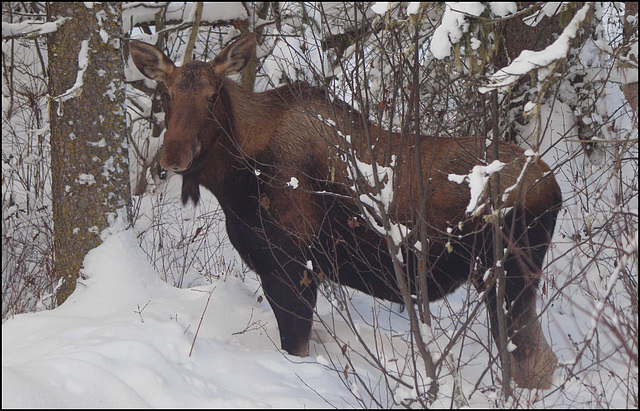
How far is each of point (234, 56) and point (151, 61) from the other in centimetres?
60

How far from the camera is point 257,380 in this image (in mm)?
3678

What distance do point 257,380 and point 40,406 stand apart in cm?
121

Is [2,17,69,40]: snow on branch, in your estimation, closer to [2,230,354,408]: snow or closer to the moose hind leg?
[2,230,354,408]: snow

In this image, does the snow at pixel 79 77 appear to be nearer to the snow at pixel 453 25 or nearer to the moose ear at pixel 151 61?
the moose ear at pixel 151 61

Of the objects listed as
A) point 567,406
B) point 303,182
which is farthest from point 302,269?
point 567,406

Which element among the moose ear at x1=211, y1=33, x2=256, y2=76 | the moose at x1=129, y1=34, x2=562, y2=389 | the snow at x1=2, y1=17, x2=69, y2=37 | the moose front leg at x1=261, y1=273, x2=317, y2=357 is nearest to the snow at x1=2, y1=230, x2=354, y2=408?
the moose front leg at x1=261, y1=273, x2=317, y2=357

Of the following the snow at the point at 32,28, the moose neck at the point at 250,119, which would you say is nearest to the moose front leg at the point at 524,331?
the moose neck at the point at 250,119

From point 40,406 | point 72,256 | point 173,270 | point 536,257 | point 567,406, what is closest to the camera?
point 40,406

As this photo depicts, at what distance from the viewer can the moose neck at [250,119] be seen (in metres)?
4.57

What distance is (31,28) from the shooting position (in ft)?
17.9

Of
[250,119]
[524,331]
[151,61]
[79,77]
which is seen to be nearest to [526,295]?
[524,331]

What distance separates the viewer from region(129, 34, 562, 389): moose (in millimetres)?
4234

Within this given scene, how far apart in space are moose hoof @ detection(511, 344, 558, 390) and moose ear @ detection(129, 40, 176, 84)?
3.10 metres

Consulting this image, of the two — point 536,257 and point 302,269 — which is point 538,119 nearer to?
point 536,257
